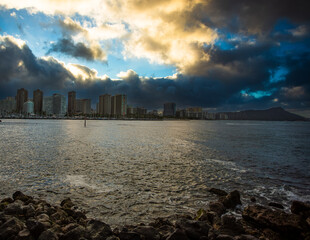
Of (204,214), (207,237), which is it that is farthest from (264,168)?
(207,237)

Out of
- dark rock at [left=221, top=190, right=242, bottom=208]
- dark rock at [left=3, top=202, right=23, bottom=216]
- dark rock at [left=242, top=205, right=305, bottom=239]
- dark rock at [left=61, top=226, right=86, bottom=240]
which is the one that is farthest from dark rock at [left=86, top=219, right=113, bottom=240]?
dark rock at [left=221, top=190, right=242, bottom=208]

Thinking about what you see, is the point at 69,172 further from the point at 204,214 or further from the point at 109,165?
the point at 204,214

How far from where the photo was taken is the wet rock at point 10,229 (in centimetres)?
687

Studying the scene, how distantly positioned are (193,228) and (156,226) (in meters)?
2.01

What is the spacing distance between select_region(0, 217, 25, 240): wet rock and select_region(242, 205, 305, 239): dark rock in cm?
1095

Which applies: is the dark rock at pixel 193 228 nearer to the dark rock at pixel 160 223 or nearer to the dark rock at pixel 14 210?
the dark rock at pixel 160 223

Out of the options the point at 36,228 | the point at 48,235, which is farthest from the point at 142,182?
the point at 48,235

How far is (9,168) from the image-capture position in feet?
64.2

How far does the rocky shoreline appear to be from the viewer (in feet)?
23.6

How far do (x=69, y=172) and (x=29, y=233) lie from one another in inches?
487

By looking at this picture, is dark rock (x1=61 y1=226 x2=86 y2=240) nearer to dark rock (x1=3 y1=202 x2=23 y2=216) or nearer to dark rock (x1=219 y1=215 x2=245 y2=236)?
dark rock (x1=3 y1=202 x2=23 y2=216)

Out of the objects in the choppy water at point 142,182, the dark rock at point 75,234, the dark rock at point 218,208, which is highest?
the dark rock at point 75,234

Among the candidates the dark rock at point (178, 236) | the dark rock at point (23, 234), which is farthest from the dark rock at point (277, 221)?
the dark rock at point (23, 234)

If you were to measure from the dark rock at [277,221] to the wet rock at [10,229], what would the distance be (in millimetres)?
10950
